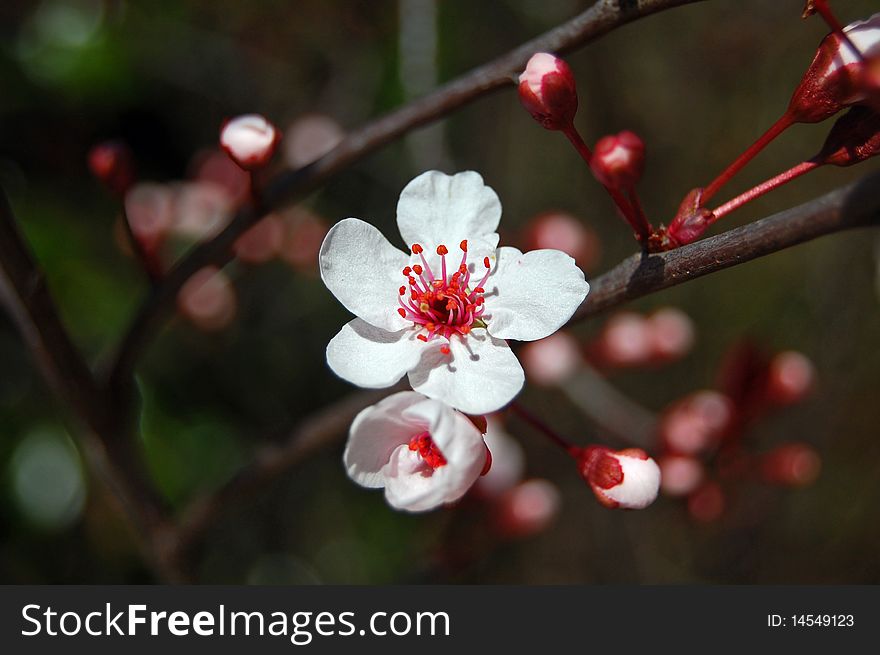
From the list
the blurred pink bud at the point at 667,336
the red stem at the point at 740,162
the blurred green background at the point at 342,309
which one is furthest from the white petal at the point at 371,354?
the blurred pink bud at the point at 667,336

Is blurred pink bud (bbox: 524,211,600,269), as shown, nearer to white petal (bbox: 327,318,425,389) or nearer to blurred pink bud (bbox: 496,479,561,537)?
blurred pink bud (bbox: 496,479,561,537)

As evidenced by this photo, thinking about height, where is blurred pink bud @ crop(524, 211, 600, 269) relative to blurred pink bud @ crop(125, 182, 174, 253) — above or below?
below

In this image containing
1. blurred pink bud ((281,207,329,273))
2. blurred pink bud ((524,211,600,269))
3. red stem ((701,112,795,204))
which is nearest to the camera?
red stem ((701,112,795,204))

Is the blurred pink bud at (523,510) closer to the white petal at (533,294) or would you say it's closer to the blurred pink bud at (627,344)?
Answer: the blurred pink bud at (627,344)

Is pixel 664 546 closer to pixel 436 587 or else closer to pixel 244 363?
pixel 436 587

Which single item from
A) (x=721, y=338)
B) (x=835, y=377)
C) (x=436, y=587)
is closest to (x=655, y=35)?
(x=721, y=338)

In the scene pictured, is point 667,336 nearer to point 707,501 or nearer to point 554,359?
point 554,359

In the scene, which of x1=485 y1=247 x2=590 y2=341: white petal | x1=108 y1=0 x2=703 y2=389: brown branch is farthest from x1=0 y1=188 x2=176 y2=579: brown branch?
x1=485 y1=247 x2=590 y2=341: white petal
